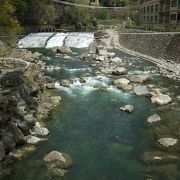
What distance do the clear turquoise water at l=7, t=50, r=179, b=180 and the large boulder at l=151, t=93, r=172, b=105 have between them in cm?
43

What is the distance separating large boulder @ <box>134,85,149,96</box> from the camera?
83.0ft

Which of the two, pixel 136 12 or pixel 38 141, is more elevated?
pixel 136 12

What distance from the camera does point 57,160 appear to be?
49.5ft

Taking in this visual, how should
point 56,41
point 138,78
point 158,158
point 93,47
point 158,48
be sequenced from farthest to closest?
point 56,41 → point 93,47 → point 158,48 → point 138,78 → point 158,158

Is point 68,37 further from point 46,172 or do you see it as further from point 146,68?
point 46,172

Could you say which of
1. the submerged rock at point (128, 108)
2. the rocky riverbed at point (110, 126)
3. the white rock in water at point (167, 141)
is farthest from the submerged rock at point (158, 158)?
the submerged rock at point (128, 108)

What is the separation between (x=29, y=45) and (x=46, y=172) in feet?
123

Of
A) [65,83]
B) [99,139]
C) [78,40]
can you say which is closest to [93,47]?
[78,40]

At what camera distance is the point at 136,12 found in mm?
76125

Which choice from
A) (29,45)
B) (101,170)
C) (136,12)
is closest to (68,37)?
(29,45)

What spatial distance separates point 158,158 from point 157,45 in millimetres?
23910

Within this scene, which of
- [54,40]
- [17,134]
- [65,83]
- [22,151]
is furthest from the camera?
[54,40]

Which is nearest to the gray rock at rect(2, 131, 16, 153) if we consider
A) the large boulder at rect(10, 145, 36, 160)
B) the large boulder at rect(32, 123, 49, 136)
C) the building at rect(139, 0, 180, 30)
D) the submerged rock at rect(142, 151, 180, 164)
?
the large boulder at rect(10, 145, 36, 160)

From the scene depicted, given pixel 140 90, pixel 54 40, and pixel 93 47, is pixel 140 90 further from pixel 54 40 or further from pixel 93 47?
pixel 54 40
